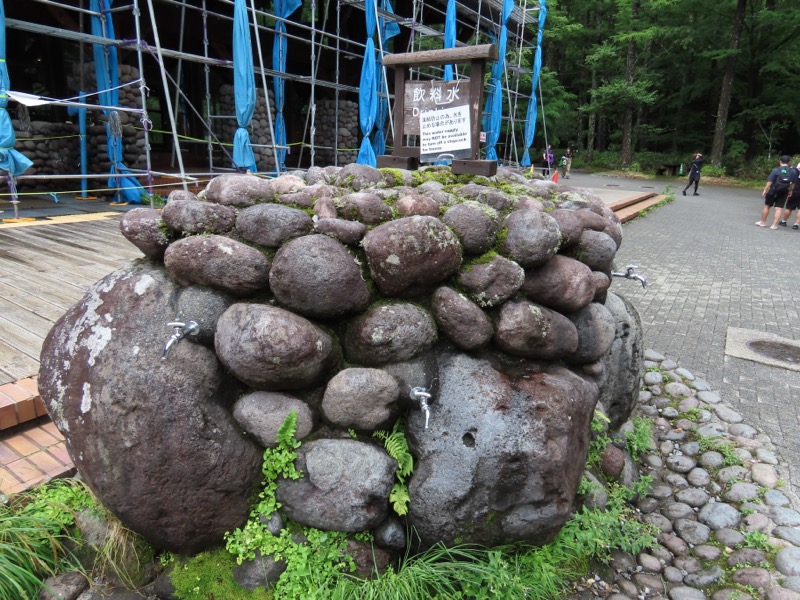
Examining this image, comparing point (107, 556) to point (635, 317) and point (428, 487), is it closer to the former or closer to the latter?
point (428, 487)

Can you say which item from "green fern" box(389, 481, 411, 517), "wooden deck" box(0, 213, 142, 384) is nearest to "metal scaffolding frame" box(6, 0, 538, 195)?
"wooden deck" box(0, 213, 142, 384)

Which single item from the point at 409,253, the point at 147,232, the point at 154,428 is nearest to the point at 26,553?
the point at 154,428

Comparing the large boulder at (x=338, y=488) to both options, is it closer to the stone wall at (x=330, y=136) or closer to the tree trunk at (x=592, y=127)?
the stone wall at (x=330, y=136)

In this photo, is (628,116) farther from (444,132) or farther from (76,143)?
(444,132)

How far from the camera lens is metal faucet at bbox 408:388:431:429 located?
2260 mm

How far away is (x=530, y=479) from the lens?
2.26 metres

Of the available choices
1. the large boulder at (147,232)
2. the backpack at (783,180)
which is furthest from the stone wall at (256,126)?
the backpack at (783,180)

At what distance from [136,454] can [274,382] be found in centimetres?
59

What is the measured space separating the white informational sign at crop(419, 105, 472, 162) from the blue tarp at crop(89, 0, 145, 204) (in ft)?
20.2

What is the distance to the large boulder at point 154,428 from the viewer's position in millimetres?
2113

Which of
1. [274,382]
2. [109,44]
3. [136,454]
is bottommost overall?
[136,454]

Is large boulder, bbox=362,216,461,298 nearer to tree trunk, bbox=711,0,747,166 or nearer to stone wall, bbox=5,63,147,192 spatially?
stone wall, bbox=5,63,147,192

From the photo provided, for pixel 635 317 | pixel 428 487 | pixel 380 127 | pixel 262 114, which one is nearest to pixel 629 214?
pixel 380 127

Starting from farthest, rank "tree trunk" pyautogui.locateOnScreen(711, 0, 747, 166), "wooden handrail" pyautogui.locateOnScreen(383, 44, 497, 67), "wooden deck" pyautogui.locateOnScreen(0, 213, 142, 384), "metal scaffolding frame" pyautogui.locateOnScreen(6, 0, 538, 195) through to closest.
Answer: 1. "tree trunk" pyautogui.locateOnScreen(711, 0, 747, 166)
2. "metal scaffolding frame" pyautogui.locateOnScreen(6, 0, 538, 195)
3. "wooden handrail" pyautogui.locateOnScreen(383, 44, 497, 67)
4. "wooden deck" pyautogui.locateOnScreen(0, 213, 142, 384)
